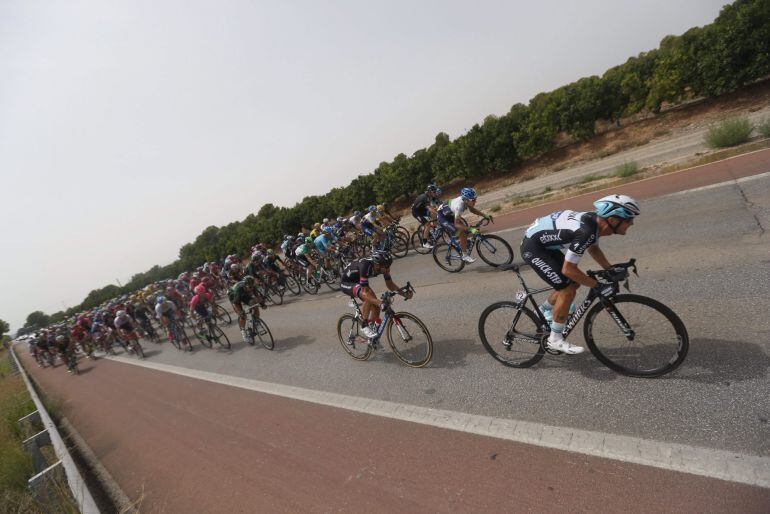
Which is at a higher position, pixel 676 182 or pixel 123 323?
pixel 123 323

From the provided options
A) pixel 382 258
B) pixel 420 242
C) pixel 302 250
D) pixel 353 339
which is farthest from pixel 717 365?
pixel 302 250

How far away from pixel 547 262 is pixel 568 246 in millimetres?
308

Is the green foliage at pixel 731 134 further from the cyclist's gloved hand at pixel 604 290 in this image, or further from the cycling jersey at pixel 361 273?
the cycling jersey at pixel 361 273

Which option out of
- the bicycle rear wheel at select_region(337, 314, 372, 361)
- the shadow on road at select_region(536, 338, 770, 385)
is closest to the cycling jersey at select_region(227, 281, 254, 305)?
the bicycle rear wheel at select_region(337, 314, 372, 361)

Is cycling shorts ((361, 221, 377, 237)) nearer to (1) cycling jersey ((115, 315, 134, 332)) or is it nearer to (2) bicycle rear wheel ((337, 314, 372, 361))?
(2) bicycle rear wheel ((337, 314, 372, 361))

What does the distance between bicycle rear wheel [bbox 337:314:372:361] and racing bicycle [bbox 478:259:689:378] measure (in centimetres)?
273

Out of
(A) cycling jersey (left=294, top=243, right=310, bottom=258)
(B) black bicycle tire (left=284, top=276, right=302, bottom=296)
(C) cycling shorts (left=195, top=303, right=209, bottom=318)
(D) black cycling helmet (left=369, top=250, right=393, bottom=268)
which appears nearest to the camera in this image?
(D) black cycling helmet (left=369, top=250, right=393, bottom=268)

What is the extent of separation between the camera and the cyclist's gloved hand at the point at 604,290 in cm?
355

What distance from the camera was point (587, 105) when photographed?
830 inches

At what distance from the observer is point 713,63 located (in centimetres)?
1689

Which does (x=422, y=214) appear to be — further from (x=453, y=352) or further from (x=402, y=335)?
(x=453, y=352)

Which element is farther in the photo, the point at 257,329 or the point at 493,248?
the point at 257,329

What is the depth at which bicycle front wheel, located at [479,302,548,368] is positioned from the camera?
14.2 feet

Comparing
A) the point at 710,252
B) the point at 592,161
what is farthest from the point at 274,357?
the point at 592,161
